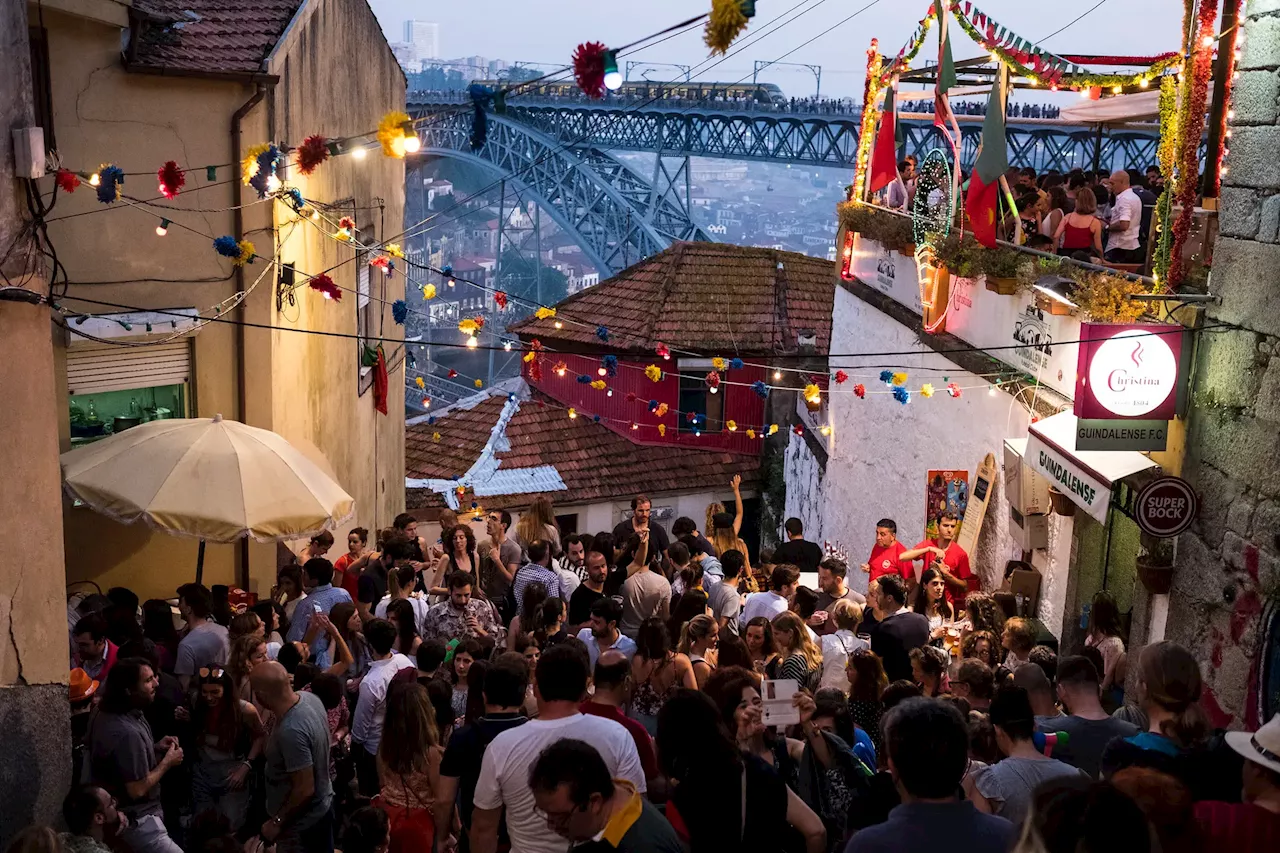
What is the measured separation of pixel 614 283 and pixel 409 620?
2130 cm

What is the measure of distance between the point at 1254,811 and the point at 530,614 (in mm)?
4436

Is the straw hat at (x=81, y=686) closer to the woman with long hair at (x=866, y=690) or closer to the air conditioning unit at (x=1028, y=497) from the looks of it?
the woman with long hair at (x=866, y=690)

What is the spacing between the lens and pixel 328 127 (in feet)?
44.4

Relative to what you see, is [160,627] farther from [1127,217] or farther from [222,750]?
[1127,217]

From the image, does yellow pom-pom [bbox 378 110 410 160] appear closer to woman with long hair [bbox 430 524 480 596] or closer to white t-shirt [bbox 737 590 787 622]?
→ woman with long hair [bbox 430 524 480 596]

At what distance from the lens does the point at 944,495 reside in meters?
11.9

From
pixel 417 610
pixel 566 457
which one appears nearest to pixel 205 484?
pixel 417 610

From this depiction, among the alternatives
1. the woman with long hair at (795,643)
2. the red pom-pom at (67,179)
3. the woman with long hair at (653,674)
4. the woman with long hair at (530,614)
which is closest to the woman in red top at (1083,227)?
the woman with long hair at (795,643)

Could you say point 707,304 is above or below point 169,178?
below

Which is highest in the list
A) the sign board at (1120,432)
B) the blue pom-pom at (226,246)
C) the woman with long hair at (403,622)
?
the blue pom-pom at (226,246)

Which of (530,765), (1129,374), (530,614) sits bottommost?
(530,614)

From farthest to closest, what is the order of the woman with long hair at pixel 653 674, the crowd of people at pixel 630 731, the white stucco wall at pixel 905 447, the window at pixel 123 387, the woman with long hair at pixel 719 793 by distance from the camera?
the white stucco wall at pixel 905 447
the window at pixel 123 387
the woman with long hair at pixel 653 674
the woman with long hair at pixel 719 793
the crowd of people at pixel 630 731

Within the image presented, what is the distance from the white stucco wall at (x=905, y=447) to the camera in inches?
433

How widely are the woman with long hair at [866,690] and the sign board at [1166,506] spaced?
101 inches
